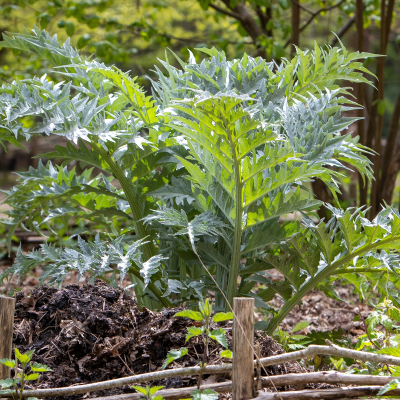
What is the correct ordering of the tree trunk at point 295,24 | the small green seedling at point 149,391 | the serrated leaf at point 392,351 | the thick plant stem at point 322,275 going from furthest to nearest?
the tree trunk at point 295,24, the thick plant stem at point 322,275, the serrated leaf at point 392,351, the small green seedling at point 149,391

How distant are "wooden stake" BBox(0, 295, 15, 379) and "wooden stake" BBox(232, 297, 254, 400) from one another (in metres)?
0.71

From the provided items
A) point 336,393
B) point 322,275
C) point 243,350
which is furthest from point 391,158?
point 243,350

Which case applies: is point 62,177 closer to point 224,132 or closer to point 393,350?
point 224,132

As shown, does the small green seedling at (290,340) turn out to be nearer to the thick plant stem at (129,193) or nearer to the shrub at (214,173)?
the shrub at (214,173)

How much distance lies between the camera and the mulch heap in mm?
1588

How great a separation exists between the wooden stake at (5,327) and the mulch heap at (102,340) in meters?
0.18

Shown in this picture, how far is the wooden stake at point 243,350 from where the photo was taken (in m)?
1.31

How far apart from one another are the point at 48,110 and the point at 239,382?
4.09 feet

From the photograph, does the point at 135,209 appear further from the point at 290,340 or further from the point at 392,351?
the point at 392,351

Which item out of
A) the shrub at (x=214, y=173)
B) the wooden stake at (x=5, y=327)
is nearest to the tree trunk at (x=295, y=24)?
the shrub at (x=214, y=173)

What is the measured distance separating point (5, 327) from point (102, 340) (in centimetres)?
37

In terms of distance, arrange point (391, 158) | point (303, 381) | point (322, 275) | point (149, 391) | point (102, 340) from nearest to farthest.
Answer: point (149, 391), point (303, 381), point (102, 340), point (322, 275), point (391, 158)

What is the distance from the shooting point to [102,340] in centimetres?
167

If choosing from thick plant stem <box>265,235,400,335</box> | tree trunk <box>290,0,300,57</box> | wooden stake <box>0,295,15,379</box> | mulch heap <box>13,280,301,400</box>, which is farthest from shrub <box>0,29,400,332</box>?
tree trunk <box>290,0,300,57</box>
